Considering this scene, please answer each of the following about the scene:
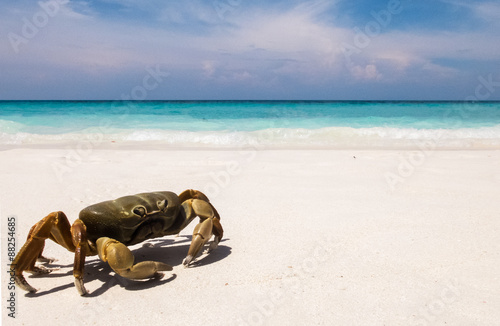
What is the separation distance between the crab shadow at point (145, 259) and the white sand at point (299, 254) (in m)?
0.02

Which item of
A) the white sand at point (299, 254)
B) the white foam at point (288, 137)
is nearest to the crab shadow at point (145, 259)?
the white sand at point (299, 254)

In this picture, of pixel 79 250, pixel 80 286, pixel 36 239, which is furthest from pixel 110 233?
pixel 36 239

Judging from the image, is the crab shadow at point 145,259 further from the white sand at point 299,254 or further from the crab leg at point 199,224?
the crab leg at point 199,224

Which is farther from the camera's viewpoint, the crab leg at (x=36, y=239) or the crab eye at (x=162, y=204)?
the crab eye at (x=162, y=204)

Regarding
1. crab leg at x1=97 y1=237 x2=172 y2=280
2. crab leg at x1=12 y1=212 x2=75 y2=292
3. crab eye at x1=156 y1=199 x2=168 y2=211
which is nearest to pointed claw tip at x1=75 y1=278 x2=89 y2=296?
crab leg at x1=97 y1=237 x2=172 y2=280

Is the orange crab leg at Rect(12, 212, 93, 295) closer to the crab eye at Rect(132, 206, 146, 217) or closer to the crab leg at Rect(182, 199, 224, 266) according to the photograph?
the crab eye at Rect(132, 206, 146, 217)

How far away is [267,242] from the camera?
166 inches

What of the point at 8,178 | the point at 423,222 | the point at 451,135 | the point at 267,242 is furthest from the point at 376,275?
the point at 451,135

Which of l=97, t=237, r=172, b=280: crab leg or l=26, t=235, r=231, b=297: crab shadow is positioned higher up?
l=97, t=237, r=172, b=280: crab leg

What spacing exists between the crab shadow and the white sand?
0.06ft

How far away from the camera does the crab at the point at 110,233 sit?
3043mm

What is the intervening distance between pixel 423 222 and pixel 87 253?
3.85 meters

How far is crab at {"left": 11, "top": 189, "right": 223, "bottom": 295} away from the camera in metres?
3.04

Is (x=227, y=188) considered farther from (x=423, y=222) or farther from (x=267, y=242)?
(x=423, y=222)
